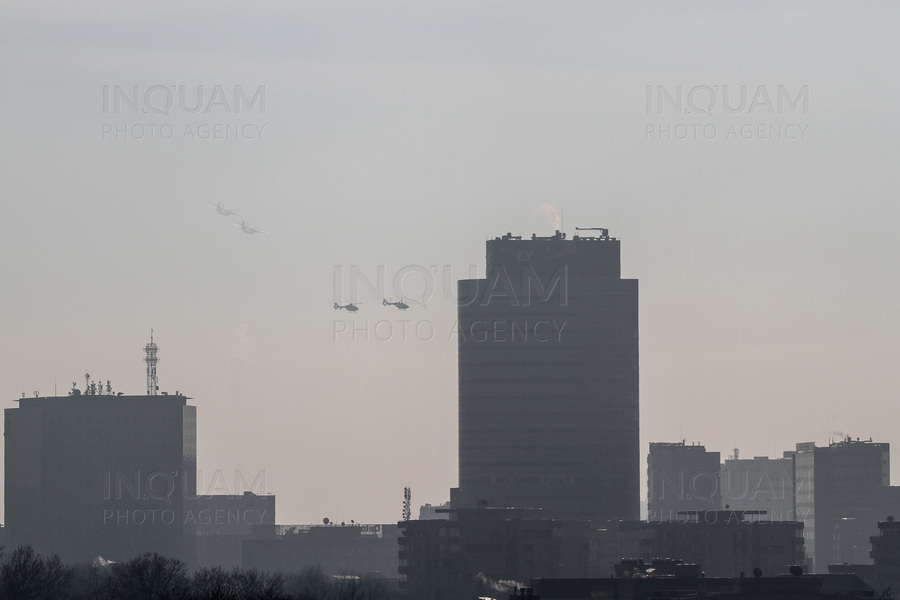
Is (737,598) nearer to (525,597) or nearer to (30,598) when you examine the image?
(525,597)

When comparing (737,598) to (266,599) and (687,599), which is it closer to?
(687,599)

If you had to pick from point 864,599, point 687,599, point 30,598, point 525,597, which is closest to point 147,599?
point 30,598

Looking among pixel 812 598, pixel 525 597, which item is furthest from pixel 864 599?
pixel 525 597

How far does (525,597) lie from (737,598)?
17.8 meters

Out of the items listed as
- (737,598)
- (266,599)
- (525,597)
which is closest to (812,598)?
(737,598)

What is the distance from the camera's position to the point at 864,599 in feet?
642

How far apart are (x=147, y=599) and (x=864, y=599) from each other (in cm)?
6113

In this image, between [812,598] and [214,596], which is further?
[812,598]

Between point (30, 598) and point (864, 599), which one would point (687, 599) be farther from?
point (30, 598)

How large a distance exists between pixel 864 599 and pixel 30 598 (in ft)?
234

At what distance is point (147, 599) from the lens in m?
197

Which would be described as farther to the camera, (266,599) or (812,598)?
(812,598)

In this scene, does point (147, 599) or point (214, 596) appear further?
point (147, 599)

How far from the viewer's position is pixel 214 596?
481 feet
